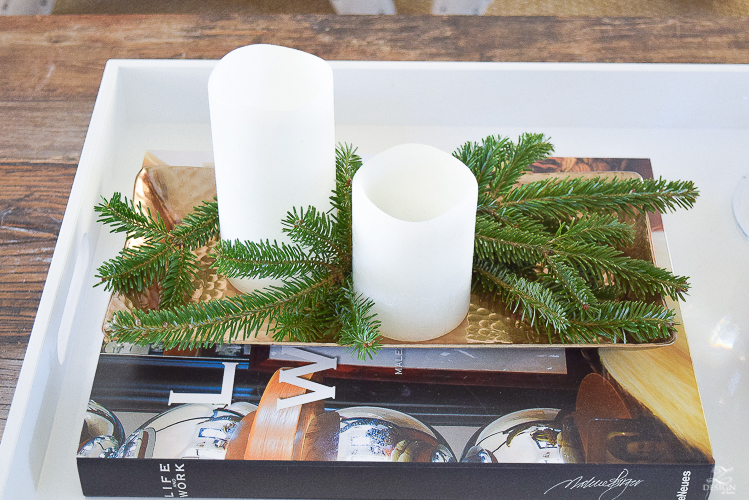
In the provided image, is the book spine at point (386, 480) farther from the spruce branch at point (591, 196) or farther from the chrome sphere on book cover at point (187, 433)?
the spruce branch at point (591, 196)

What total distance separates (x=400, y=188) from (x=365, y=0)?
0.62 meters

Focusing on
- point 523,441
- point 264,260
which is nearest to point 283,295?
point 264,260

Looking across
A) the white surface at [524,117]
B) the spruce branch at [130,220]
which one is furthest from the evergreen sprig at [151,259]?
the white surface at [524,117]

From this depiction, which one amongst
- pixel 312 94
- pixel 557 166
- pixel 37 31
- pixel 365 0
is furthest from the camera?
pixel 365 0

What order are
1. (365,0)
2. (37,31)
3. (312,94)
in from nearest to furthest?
(312,94) < (37,31) < (365,0)

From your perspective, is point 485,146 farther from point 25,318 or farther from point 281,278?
point 25,318

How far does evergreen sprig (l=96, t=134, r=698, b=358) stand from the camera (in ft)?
1.22

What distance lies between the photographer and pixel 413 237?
339 mm

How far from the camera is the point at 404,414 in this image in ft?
1.29

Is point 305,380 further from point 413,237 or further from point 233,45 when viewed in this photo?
point 233,45

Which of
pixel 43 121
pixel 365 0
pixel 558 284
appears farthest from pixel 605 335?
pixel 365 0

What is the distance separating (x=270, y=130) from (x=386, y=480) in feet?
0.62

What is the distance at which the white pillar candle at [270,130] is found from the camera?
1.14ft

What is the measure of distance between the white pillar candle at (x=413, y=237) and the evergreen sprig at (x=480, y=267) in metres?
0.02
